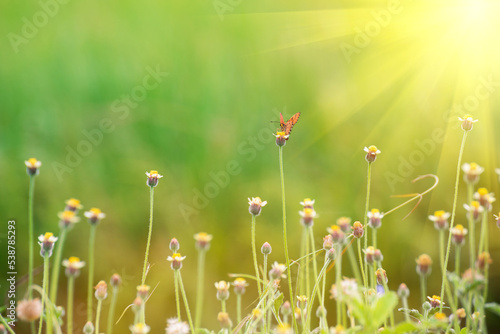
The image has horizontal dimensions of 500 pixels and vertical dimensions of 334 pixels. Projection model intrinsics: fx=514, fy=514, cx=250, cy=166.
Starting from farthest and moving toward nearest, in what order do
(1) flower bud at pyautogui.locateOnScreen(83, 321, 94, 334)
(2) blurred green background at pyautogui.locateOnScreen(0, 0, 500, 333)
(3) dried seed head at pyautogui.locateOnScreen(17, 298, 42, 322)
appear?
(2) blurred green background at pyautogui.locateOnScreen(0, 0, 500, 333)
(1) flower bud at pyautogui.locateOnScreen(83, 321, 94, 334)
(3) dried seed head at pyautogui.locateOnScreen(17, 298, 42, 322)

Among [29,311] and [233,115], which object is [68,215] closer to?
[29,311]

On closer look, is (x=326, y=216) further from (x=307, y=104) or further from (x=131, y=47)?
(x=131, y=47)

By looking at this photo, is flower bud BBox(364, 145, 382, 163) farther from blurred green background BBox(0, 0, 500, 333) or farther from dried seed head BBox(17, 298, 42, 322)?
blurred green background BBox(0, 0, 500, 333)

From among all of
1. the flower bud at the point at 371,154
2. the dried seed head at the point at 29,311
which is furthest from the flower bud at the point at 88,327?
the flower bud at the point at 371,154

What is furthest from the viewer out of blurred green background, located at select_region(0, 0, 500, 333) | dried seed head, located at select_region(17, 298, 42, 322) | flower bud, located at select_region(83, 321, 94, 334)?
blurred green background, located at select_region(0, 0, 500, 333)

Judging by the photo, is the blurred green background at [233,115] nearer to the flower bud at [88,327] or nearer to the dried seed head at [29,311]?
the flower bud at [88,327]

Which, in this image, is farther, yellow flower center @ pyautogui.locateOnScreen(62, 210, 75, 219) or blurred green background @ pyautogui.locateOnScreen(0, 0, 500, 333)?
blurred green background @ pyautogui.locateOnScreen(0, 0, 500, 333)

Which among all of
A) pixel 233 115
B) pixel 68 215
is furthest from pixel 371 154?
pixel 233 115

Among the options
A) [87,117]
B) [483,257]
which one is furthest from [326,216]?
[483,257]

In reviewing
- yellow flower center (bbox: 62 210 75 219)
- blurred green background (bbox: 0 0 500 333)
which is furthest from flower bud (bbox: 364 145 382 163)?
blurred green background (bbox: 0 0 500 333)

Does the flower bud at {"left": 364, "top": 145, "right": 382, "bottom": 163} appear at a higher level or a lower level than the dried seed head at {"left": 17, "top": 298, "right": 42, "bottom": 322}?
higher
